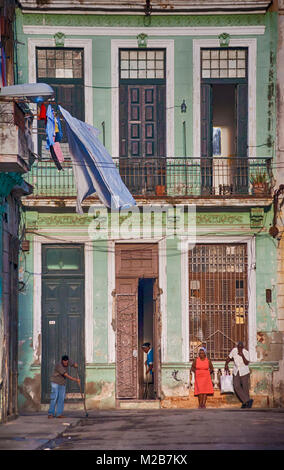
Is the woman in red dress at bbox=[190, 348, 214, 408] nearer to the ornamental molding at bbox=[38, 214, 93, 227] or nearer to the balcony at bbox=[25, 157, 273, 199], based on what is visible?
the balcony at bbox=[25, 157, 273, 199]

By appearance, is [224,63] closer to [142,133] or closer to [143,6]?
[143,6]

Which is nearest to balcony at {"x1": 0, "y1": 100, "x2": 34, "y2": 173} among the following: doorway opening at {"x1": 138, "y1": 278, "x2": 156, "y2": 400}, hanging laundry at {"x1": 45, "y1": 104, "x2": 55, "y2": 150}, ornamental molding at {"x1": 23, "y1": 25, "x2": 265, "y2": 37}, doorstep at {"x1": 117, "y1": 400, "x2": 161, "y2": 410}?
hanging laundry at {"x1": 45, "y1": 104, "x2": 55, "y2": 150}

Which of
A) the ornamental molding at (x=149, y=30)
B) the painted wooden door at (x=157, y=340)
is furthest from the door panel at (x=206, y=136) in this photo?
the painted wooden door at (x=157, y=340)

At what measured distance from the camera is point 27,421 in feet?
65.5

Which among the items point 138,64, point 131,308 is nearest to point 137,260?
point 131,308

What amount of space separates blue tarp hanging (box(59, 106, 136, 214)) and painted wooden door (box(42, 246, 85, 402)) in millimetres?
5329

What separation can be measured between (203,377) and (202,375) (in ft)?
0.15

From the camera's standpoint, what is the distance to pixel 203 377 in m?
22.8

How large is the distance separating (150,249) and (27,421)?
18.0 feet

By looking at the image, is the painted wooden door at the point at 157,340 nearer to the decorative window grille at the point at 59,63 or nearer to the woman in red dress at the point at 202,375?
the woman in red dress at the point at 202,375

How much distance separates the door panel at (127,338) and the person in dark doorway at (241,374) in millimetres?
2161

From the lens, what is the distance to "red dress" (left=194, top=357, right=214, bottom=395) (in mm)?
22844

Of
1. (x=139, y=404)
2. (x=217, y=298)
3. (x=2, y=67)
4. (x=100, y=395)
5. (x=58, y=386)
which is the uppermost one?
(x=2, y=67)

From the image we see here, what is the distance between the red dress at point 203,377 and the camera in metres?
22.8
